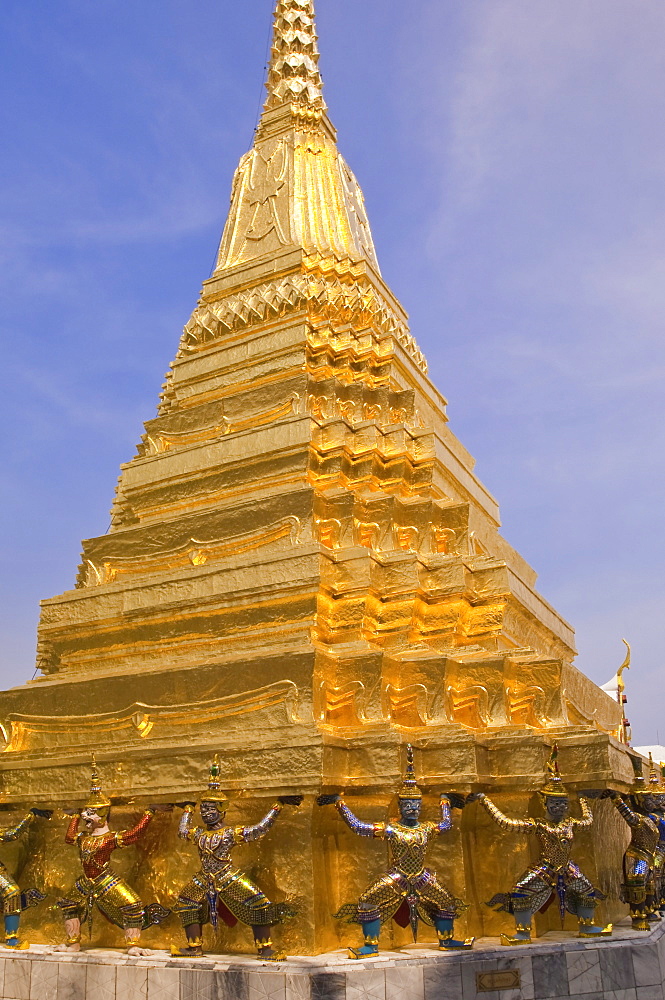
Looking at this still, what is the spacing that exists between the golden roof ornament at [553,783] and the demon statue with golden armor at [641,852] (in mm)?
1194

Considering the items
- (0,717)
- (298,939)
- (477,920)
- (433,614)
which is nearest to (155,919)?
(298,939)

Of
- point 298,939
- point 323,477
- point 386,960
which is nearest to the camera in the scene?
point 386,960

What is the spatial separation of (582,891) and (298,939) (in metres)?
2.78

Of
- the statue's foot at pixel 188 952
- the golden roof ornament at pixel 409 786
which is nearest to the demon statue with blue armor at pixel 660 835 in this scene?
the golden roof ornament at pixel 409 786

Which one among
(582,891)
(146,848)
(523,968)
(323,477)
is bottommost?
(523,968)

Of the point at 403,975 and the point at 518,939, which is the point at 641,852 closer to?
the point at 518,939

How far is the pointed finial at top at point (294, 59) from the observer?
19.0 m

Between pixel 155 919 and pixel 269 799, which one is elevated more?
pixel 269 799

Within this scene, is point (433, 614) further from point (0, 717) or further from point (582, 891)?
point (0, 717)

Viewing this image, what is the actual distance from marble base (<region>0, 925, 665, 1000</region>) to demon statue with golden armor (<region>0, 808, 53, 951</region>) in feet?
→ 3.33

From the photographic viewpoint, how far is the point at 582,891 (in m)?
8.38

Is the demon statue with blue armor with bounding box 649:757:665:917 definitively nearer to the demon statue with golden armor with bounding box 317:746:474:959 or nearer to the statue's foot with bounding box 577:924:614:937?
the statue's foot with bounding box 577:924:614:937

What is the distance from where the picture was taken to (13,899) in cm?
937

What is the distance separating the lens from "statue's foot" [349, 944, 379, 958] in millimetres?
7781
